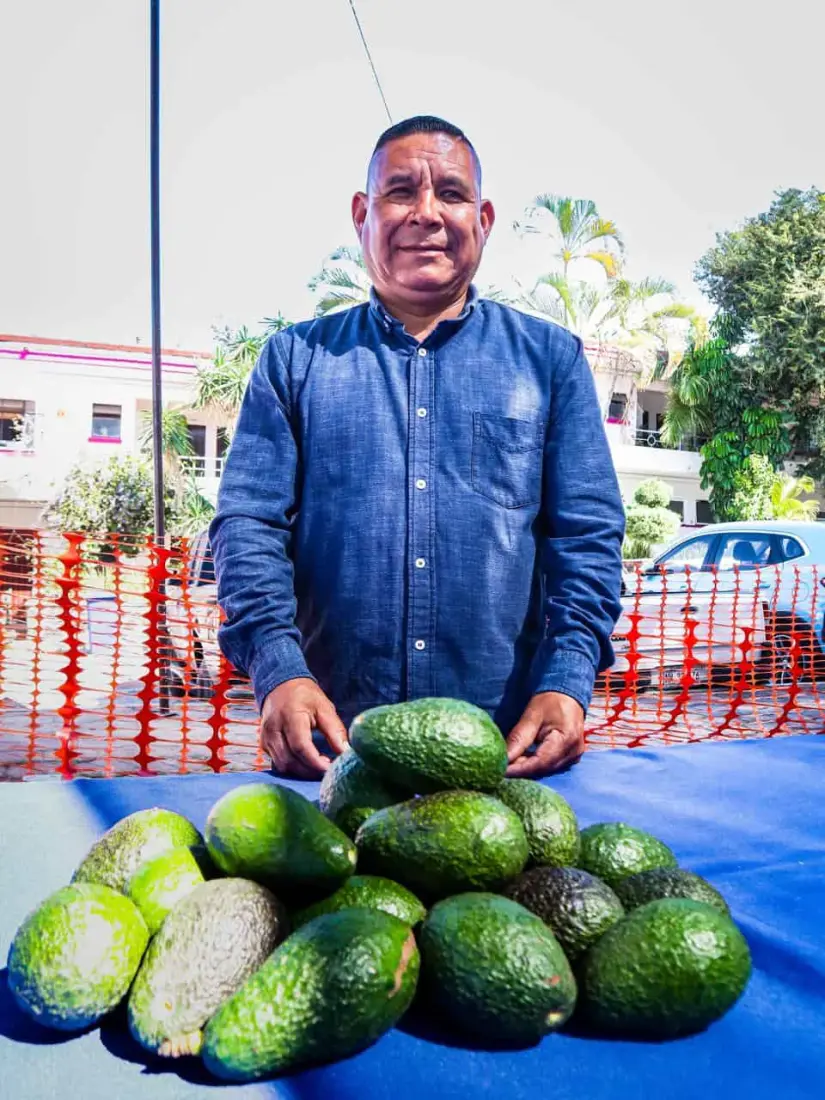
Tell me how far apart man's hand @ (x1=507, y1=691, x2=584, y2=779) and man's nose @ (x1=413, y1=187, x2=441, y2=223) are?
1.10 meters

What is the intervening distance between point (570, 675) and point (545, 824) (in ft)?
2.39

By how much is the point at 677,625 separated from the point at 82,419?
23.1 metres

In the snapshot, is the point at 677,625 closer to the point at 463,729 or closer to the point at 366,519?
the point at 366,519

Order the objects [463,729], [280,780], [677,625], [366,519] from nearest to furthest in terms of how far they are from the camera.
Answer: [463,729]
[280,780]
[366,519]
[677,625]

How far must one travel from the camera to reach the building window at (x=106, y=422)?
28.1m

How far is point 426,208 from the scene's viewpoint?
209cm

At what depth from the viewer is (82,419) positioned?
27.5 meters

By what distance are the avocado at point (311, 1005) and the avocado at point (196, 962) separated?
0.03 meters

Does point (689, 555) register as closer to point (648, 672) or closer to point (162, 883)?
point (648, 672)

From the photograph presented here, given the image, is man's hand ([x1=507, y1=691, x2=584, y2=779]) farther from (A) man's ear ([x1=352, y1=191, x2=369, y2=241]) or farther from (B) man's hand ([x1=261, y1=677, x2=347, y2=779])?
(A) man's ear ([x1=352, y1=191, x2=369, y2=241])

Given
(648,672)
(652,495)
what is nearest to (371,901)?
(648,672)

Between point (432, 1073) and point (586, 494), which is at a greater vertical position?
point (586, 494)

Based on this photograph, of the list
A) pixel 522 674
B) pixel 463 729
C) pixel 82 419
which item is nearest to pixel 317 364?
pixel 522 674

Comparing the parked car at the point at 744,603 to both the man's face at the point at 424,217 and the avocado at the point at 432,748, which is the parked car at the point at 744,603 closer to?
the man's face at the point at 424,217
